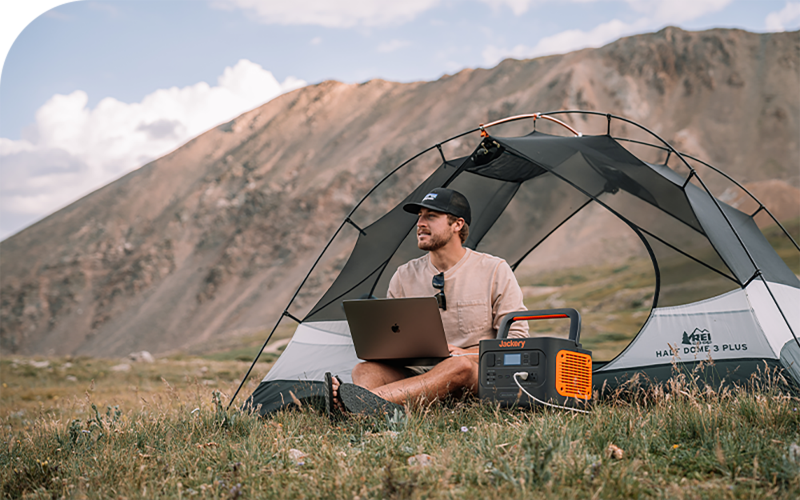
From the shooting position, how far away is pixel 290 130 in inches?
1929

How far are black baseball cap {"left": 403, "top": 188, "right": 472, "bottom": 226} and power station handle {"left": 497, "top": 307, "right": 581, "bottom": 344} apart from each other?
3.32ft

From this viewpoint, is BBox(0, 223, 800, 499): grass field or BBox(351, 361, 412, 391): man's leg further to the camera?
BBox(351, 361, 412, 391): man's leg

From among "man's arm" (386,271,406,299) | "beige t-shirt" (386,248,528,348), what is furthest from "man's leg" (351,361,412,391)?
"man's arm" (386,271,406,299)

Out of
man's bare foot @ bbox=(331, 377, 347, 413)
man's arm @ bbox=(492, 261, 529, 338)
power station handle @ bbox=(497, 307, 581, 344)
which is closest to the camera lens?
power station handle @ bbox=(497, 307, 581, 344)

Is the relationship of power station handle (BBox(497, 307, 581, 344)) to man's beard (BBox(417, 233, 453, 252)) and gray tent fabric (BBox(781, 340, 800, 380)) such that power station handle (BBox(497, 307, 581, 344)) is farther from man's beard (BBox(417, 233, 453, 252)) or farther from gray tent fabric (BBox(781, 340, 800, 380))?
gray tent fabric (BBox(781, 340, 800, 380))

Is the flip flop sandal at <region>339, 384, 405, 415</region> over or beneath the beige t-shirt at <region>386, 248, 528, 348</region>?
beneath

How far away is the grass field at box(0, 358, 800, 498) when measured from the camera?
85.7 inches

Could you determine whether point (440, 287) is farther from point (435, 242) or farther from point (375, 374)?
point (375, 374)

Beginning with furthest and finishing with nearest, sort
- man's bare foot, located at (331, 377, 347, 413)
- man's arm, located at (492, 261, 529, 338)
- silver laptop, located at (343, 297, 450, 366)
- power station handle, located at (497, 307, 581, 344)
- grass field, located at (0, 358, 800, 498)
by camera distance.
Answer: man's arm, located at (492, 261, 529, 338)
silver laptop, located at (343, 297, 450, 366)
man's bare foot, located at (331, 377, 347, 413)
power station handle, located at (497, 307, 581, 344)
grass field, located at (0, 358, 800, 498)

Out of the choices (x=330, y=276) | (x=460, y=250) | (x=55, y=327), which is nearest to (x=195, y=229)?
(x=55, y=327)

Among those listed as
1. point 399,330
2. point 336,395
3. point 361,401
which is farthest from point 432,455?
point 399,330

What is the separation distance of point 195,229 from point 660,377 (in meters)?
41.6

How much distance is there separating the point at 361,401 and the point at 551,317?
1226mm

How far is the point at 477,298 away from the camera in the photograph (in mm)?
4281
